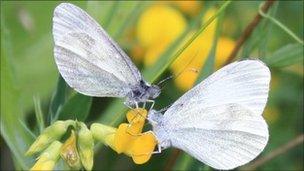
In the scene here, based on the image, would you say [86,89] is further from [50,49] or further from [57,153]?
[50,49]

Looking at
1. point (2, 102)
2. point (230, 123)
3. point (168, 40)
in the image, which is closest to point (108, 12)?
point (2, 102)

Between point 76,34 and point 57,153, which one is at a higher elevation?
point 76,34

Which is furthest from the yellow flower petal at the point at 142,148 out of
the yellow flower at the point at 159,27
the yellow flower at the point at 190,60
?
the yellow flower at the point at 159,27

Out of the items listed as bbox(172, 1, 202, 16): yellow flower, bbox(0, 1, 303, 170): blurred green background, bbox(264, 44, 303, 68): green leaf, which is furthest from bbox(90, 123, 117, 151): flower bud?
bbox(172, 1, 202, 16): yellow flower

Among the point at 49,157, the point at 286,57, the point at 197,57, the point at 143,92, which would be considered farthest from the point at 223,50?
the point at 49,157

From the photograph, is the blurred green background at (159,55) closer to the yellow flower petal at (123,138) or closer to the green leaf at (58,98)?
the green leaf at (58,98)

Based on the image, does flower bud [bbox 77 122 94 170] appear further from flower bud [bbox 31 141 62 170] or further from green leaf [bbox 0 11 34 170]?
green leaf [bbox 0 11 34 170]
